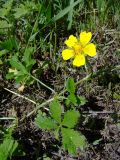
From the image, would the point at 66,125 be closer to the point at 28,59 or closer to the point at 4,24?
the point at 28,59

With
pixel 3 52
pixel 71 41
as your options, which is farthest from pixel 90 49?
pixel 3 52

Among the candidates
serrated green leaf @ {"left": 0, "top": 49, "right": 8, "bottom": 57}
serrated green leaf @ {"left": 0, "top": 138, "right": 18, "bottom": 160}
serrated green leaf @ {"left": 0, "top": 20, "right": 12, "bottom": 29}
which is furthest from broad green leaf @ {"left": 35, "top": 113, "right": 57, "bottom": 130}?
serrated green leaf @ {"left": 0, "top": 20, "right": 12, "bottom": 29}

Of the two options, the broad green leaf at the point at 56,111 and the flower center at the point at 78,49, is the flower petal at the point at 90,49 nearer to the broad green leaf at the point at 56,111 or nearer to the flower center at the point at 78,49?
the flower center at the point at 78,49

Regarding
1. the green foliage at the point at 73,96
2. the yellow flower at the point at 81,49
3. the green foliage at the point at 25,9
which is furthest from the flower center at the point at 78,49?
the green foliage at the point at 25,9

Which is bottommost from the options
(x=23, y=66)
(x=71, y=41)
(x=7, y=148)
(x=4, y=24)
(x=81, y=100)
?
(x=7, y=148)

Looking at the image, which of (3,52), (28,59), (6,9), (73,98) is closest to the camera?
(73,98)

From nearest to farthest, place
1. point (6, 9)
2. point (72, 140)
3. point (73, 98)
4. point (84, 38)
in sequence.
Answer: point (72, 140), point (73, 98), point (84, 38), point (6, 9)

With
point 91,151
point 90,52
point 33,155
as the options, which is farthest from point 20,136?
point 90,52
